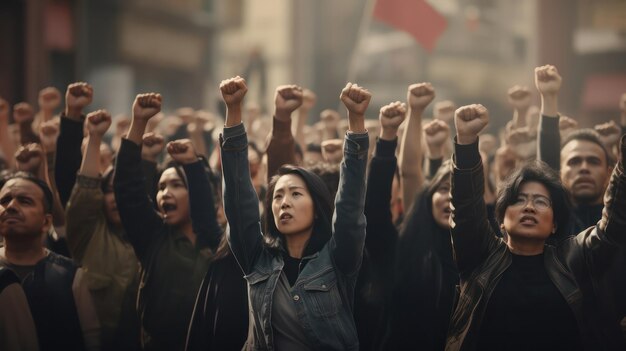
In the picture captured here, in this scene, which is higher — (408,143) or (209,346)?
(408,143)

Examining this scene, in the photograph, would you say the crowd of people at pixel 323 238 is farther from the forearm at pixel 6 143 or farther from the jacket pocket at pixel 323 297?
the forearm at pixel 6 143

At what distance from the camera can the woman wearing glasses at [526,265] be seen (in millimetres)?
4371

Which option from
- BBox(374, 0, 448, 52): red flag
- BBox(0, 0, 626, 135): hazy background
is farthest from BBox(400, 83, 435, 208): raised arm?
BBox(0, 0, 626, 135): hazy background

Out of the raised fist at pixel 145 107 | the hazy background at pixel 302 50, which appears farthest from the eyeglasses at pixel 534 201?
the hazy background at pixel 302 50

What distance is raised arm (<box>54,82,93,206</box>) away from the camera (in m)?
5.86

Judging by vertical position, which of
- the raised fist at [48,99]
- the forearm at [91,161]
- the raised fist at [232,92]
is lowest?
the forearm at [91,161]

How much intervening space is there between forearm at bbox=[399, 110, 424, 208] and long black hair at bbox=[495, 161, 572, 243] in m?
1.16

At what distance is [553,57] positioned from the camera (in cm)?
1545

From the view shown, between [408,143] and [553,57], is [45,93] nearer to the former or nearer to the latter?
[408,143]

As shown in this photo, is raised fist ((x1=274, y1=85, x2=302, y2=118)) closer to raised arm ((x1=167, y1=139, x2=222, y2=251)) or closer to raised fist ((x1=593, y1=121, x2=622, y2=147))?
raised arm ((x1=167, y1=139, x2=222, y2=251))

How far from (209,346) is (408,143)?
5.12ft

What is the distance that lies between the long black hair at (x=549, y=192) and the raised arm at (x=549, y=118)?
850 millimetres

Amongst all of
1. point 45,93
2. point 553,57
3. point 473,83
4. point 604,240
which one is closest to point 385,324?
point 604,240

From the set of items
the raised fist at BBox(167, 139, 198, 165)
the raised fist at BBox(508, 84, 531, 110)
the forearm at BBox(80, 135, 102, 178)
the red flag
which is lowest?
the forearm at BBox(80, 135, 102, 178)
